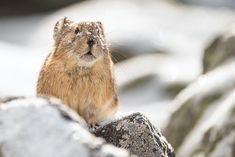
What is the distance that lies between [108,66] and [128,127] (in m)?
0.88

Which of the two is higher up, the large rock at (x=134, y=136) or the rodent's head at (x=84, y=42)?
the rodent's head at (x=84, y=42)

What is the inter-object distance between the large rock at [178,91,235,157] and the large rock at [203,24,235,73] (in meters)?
1.79

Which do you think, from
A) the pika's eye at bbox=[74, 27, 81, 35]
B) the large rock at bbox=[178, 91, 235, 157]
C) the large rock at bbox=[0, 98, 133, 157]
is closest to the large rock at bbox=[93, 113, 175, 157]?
the pika's eye at bbox=[74, 27, 81, 35]

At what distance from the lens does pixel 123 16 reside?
2548 cm

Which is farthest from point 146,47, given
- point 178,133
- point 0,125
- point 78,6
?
point 0,125

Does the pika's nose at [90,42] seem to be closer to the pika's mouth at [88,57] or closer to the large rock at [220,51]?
the pika's mouth at [88,57]

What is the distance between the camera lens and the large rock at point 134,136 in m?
7.26

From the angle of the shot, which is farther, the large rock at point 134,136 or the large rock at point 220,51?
the large rock at point 220,51

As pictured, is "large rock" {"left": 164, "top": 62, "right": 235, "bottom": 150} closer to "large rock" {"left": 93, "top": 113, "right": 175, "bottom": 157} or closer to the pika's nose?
the pika's nose

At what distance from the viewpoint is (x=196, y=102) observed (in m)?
13.9

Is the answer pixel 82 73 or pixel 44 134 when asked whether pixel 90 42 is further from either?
pixel 44 134

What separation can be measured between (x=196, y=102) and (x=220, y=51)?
1.70 metres

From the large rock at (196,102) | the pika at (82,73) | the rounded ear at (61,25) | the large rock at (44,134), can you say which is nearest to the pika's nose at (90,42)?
the pika at (82,73)

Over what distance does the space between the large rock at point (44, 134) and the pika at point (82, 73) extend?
8.08 ft
